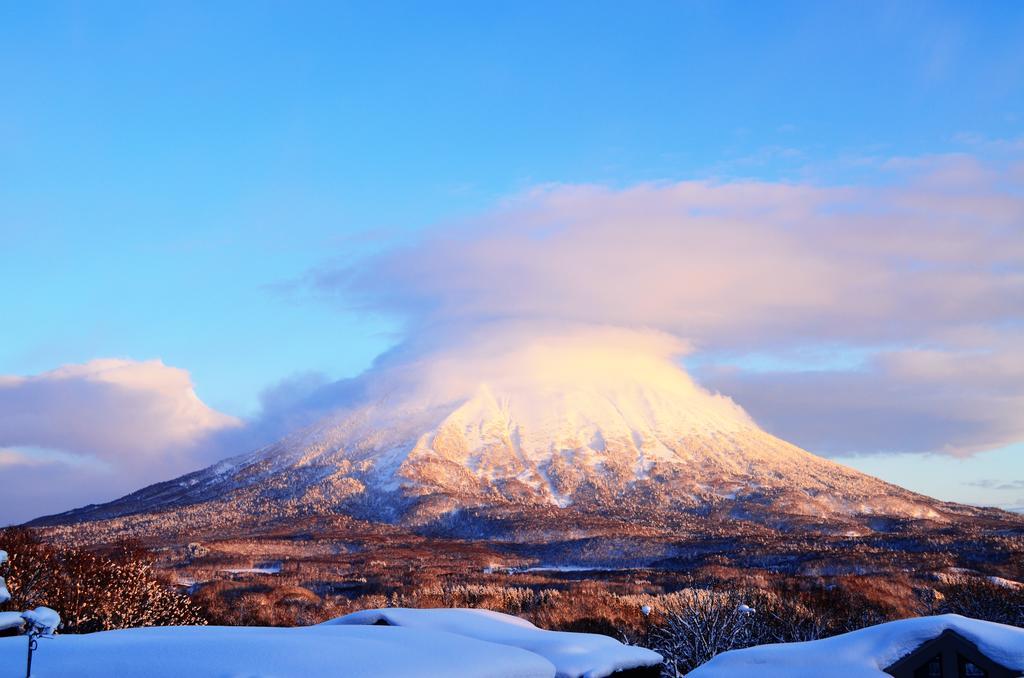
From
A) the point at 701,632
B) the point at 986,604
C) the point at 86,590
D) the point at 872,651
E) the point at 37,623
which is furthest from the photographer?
the point at 986,604

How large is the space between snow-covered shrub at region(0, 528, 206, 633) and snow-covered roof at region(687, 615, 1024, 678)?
101 feet

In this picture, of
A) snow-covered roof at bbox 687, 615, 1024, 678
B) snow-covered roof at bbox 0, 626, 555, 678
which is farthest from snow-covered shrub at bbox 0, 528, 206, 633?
snow-covered roof at bbox 687, 615, 1024, 678

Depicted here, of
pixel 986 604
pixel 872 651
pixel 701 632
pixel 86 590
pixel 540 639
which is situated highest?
pixel 86 590

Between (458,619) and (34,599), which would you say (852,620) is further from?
(34,599)

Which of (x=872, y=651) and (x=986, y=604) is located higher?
(x=872, y=651)

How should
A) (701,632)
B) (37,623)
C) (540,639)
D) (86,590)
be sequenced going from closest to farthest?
(37,623) → (540,639) → (86,590) → (701,632)

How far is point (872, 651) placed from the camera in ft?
80.3

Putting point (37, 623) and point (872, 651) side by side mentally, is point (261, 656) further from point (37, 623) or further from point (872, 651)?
point (872, 651)

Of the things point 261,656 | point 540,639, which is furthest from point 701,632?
point 261,656

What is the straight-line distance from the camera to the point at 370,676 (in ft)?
56.7

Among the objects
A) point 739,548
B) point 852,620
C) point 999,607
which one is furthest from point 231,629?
point 739,548

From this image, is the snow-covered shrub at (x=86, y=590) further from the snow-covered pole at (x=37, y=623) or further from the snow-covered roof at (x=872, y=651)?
the snow-covered roof at (x=872, y=651)

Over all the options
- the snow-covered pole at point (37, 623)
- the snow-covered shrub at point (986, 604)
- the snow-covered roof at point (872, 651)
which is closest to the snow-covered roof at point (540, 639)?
the snow-covered roof at point (872, 651)

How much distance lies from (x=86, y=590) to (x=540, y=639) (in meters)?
28.0
